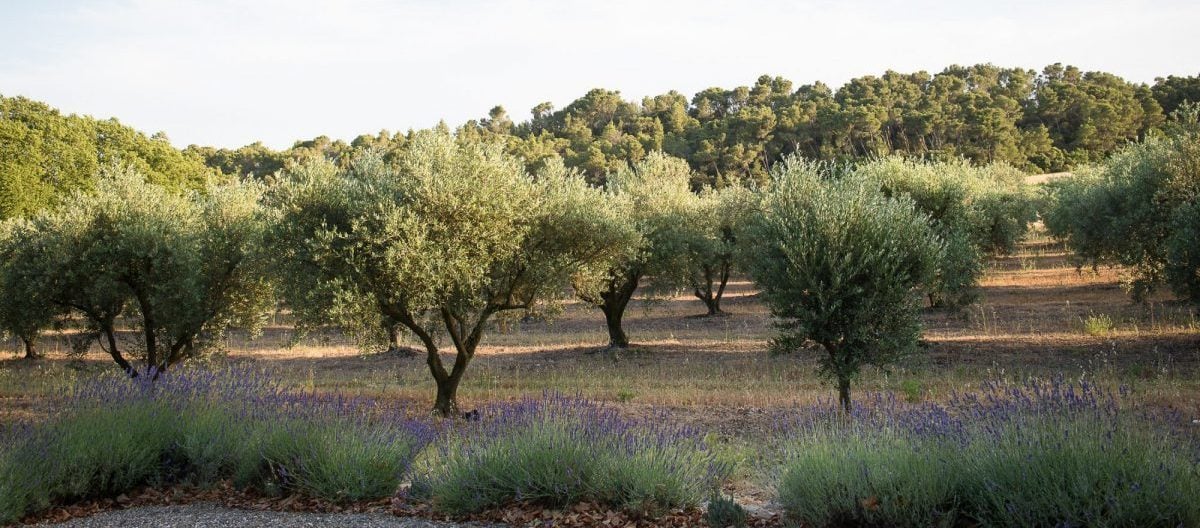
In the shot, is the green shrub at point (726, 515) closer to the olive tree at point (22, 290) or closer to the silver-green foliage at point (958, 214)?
the silver-green foliage at point (958, 214)

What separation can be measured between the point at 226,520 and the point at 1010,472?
7.26m

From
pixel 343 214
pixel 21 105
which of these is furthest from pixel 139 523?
pixel 21 105

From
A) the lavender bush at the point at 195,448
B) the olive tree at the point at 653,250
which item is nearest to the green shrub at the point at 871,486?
the lavender bush at the point at 195,448

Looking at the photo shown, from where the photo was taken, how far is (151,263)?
22.5 meters

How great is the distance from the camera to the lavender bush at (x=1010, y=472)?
5.84 meters

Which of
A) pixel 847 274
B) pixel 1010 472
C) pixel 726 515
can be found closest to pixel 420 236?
pixel 847 274

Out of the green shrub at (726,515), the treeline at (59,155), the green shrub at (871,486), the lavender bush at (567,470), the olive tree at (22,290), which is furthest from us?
the treeline at (59,155)

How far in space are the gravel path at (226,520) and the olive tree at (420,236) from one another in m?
8.09

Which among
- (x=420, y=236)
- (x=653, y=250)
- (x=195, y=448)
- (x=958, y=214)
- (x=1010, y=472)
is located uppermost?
(x=958, y=214)

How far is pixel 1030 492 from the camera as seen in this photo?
612 centimetres

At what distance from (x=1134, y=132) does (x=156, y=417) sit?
98676 millimetres

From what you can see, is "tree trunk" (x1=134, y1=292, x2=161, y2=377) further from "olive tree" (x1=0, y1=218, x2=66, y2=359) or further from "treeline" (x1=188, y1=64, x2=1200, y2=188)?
"treeline" (x1=188, y1=64, x2=1200, y2=188)

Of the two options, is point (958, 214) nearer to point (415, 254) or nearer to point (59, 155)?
point (415, 254)

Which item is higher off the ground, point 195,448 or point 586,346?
point 195,448
